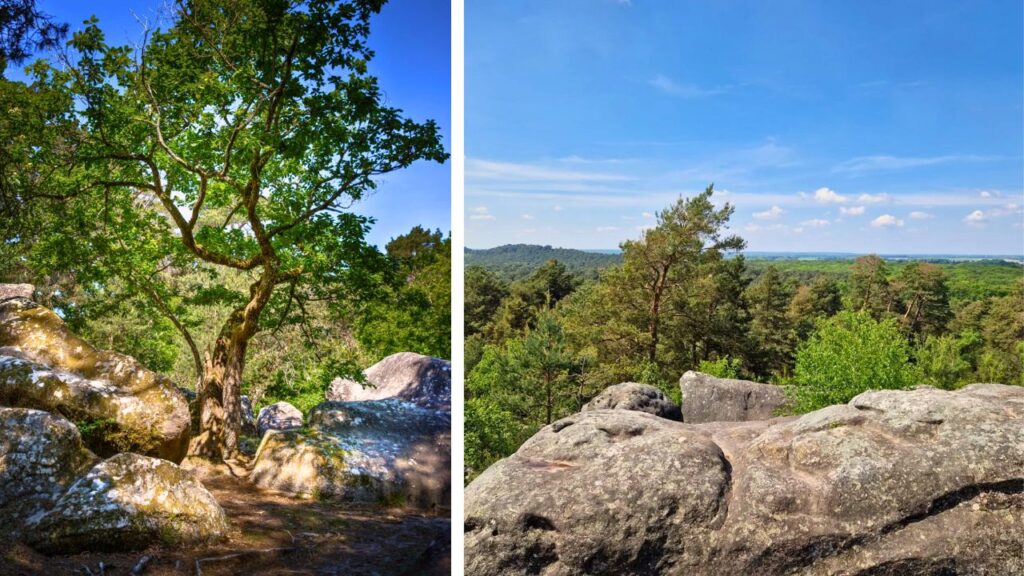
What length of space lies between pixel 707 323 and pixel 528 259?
1473mm

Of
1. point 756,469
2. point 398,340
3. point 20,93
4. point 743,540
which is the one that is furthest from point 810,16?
point 20,93

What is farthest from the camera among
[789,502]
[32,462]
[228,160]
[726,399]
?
[726,399]

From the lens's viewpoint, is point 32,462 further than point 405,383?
No

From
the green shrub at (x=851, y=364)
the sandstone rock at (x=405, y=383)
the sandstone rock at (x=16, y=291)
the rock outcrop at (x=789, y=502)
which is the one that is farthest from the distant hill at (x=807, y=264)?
the sandstone rock at (x=16, y=291)

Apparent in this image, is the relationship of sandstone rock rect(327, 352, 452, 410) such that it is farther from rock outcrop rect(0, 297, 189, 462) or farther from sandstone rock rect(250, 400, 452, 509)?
rock outcrop rect(0, 297, 189, 462)

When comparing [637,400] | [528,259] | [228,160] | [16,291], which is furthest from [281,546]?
[637,400]

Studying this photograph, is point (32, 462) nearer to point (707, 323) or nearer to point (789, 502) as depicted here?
point (789, 502)

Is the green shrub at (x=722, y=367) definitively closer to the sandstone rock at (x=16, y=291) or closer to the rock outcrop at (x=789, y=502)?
the rock outcrop at (x=789, y=502)

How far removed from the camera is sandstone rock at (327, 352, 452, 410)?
261 centimetres

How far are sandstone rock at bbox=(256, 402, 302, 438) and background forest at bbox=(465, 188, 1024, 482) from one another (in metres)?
1.91

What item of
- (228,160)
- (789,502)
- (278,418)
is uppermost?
(228,160)

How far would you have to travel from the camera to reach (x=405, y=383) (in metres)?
2.77

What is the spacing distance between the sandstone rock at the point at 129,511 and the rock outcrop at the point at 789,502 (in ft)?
5.85

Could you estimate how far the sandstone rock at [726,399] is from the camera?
4.66 metres
